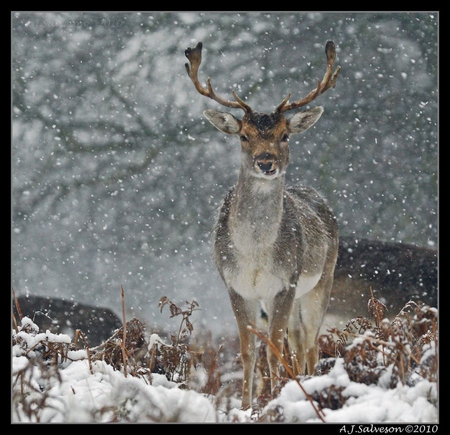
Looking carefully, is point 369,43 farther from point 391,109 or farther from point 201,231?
point 201,231

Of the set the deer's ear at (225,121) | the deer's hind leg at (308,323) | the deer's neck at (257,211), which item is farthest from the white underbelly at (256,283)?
the deer's ear at (225,121)

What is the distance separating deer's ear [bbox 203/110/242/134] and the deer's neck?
40 cm

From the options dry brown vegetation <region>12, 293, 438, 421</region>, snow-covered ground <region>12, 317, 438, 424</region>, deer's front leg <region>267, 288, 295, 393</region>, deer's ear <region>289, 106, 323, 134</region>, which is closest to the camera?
snow-covered ground <region>12, 317, 438, 424</region>

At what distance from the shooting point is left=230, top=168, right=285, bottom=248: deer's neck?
6.21 metres

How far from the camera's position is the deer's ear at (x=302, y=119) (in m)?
6.37

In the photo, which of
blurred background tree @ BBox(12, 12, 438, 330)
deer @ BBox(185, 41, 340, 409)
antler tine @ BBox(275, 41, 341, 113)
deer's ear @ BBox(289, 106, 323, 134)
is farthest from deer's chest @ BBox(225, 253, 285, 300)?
blurred background tree @ BBox(12, 12, 438, 330)

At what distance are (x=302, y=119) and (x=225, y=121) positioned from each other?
0.76 meters

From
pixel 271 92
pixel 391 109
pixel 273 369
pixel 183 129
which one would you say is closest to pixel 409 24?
pixel 391 109

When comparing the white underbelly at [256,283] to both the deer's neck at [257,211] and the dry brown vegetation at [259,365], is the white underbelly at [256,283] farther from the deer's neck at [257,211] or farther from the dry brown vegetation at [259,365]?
the dry brown vegetation at [259,365]

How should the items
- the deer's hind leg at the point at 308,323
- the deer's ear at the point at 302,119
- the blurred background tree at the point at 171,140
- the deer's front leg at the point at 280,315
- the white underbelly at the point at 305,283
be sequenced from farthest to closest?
the blurred background tree at the point at 171,140 < the deer's hind leg at the point at 308,323 < the white underbelly at the point at 305,283 < the deer's ear at the point at 302,119 < the deer's front leg at the point at 280,315

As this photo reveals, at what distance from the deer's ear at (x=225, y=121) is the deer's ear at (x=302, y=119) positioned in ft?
1.69

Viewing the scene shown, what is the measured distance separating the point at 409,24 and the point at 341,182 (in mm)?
3157

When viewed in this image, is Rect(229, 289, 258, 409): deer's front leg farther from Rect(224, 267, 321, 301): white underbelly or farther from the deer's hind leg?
the deer's hind leg

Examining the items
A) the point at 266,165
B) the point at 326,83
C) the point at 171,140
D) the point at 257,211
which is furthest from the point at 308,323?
the point at 171,140
